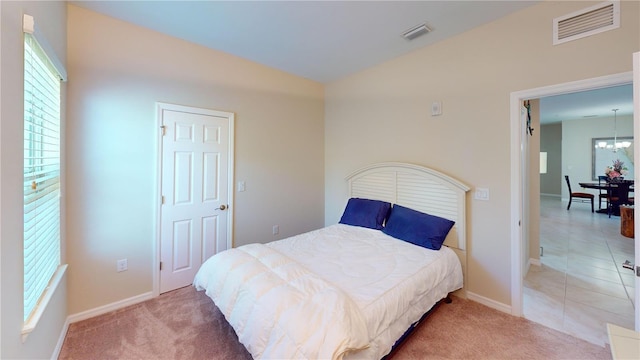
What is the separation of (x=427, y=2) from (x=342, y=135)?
2105mm

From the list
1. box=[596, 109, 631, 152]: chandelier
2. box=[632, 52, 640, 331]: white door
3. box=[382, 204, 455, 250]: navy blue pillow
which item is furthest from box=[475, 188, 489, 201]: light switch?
box=[596, 109, 631, 152]: chandelier

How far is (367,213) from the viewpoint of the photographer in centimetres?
325

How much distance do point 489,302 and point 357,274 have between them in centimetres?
157

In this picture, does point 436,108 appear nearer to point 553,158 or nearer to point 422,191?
point 422,191

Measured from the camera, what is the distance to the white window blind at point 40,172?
4.66 feet

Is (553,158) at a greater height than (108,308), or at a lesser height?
greater

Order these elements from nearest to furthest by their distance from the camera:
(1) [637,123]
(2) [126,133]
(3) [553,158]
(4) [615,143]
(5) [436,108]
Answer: (1) [637,123]
(2) [126,133]
(5) [436,108]
(4) [615,143]
(3) [553,158]

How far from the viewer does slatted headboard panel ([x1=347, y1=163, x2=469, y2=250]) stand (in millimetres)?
2678

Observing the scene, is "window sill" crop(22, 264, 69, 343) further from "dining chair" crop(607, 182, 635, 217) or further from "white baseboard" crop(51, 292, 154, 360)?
"dining chair" crop(607, 182, 635, 217)

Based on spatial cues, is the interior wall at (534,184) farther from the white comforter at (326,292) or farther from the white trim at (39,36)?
the white trim at (39,36)

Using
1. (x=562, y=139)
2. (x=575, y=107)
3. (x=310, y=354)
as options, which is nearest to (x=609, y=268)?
(x=310, y=354)

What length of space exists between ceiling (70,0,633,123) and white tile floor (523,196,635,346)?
9.30ft

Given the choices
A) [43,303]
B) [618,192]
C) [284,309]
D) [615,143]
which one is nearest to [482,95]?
[284,309]

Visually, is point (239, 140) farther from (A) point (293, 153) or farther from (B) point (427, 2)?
(B) point (427, 2)
